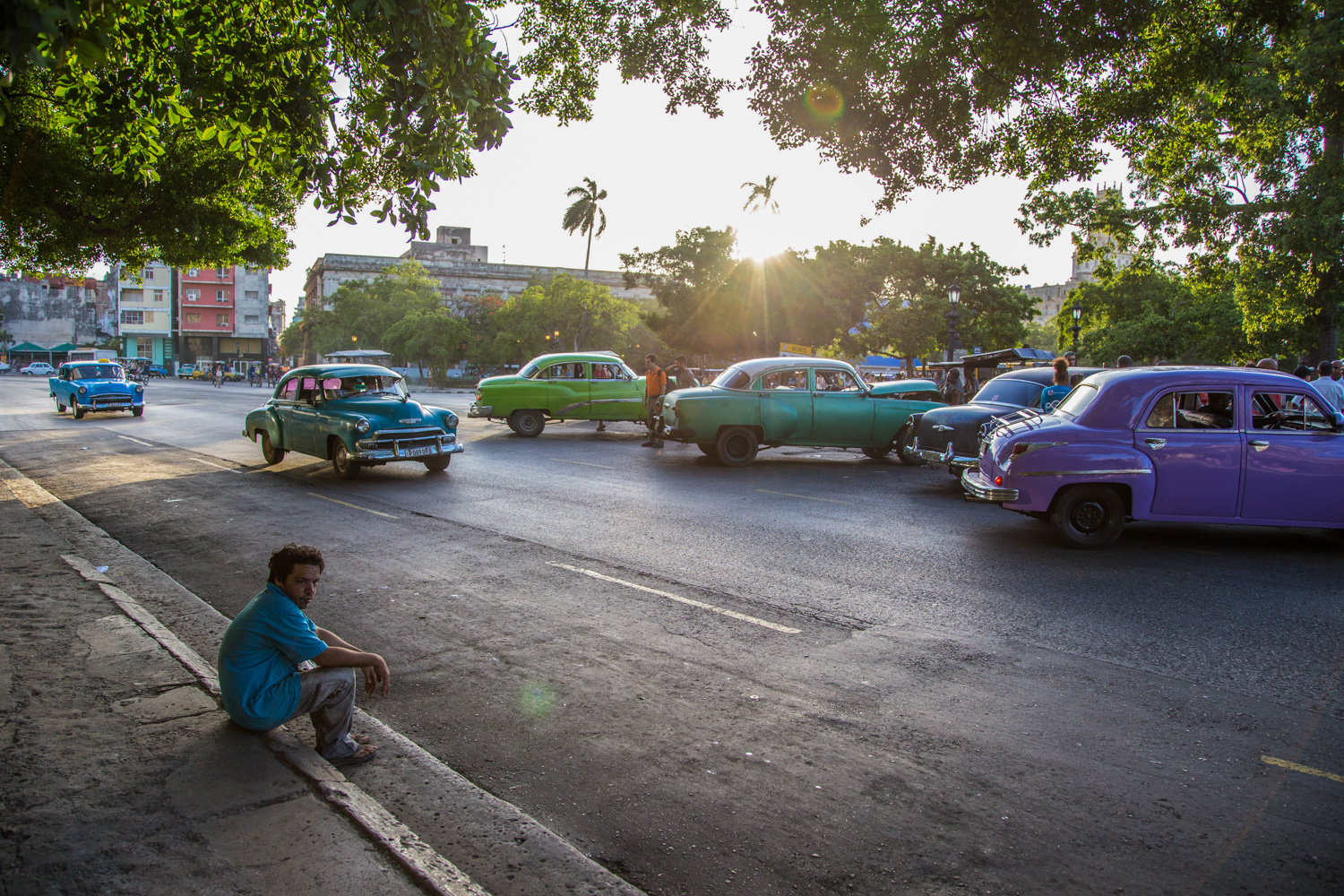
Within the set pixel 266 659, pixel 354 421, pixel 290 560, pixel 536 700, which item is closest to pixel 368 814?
pixel 266 659

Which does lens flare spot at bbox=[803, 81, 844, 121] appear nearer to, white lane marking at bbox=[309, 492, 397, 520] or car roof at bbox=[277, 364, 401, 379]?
car roof at bbox=[277, 364, 401, 379]

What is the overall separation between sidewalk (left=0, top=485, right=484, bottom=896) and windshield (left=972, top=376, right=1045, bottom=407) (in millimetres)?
11203

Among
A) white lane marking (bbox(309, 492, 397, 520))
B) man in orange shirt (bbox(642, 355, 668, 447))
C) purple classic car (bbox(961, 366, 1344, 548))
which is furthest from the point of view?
man in orange shirt (bbox(642, 355, 668, 447))

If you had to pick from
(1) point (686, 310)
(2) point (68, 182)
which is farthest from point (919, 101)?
(1) point (686, 310)

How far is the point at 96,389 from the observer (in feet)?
86.0

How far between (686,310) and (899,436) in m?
33.5

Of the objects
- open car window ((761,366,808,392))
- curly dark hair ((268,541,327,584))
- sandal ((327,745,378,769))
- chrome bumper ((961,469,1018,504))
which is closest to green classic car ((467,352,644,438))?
open car window ((761,366,808,392))

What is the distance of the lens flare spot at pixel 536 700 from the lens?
428cm

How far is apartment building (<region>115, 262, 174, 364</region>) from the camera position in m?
97.2

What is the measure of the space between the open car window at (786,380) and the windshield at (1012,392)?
2815 millimetres

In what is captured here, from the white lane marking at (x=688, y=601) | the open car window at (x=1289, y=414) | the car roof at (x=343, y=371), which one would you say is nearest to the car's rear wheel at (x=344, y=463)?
the car roof at (x=343, y=371)

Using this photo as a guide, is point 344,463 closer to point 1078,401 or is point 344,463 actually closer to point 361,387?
point 361,387

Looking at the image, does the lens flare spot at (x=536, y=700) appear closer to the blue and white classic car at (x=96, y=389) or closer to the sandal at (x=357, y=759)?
the sandal at (x=357, y=759)

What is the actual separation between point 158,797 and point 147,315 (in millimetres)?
112790
